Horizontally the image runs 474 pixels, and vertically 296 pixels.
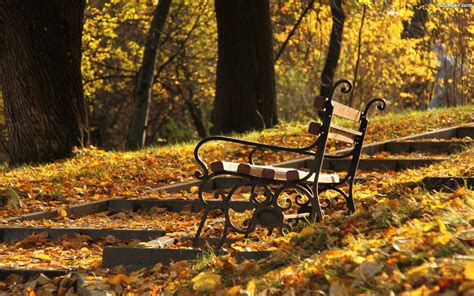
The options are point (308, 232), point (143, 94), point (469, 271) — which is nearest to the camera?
point (469, 271)

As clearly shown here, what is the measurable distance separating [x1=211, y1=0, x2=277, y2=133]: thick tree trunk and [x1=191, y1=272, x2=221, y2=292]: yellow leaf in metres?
11.2

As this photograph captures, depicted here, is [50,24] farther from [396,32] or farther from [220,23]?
[396,32]

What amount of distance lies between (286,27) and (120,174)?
16.3 meters

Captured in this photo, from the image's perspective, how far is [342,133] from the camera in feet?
25.3

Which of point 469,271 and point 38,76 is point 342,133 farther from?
point 38,76

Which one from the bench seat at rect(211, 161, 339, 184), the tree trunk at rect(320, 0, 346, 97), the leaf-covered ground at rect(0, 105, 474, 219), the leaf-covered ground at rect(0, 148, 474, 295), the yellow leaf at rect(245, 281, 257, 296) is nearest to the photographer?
the leaf-covered ground at rect(0, 148, 474, 295)

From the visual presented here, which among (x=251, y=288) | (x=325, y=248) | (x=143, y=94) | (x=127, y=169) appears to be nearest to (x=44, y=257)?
(x=325, y=248)

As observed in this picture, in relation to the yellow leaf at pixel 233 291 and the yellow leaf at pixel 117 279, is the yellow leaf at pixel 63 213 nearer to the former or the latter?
the yellow leaf at pixel 117 279

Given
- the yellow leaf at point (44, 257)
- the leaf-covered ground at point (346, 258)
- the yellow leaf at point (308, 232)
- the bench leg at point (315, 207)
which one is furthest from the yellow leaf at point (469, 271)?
the yellow leaf at point (44, 257)

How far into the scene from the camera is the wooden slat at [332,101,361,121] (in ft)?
23.8

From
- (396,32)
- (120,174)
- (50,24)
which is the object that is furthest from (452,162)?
(396,32)

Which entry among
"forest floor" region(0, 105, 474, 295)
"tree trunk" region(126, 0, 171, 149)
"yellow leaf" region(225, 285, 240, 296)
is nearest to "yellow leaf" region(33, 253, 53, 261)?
"forest floor" region(0, 105, 474, 295)

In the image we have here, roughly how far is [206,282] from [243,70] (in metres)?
11.6

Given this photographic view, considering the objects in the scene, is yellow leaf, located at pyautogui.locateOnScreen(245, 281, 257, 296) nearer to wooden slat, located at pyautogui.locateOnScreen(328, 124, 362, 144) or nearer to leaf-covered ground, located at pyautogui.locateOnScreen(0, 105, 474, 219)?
wooden slat, located at pyautogui.locateOnScreen(328, 124, 362, 144)
